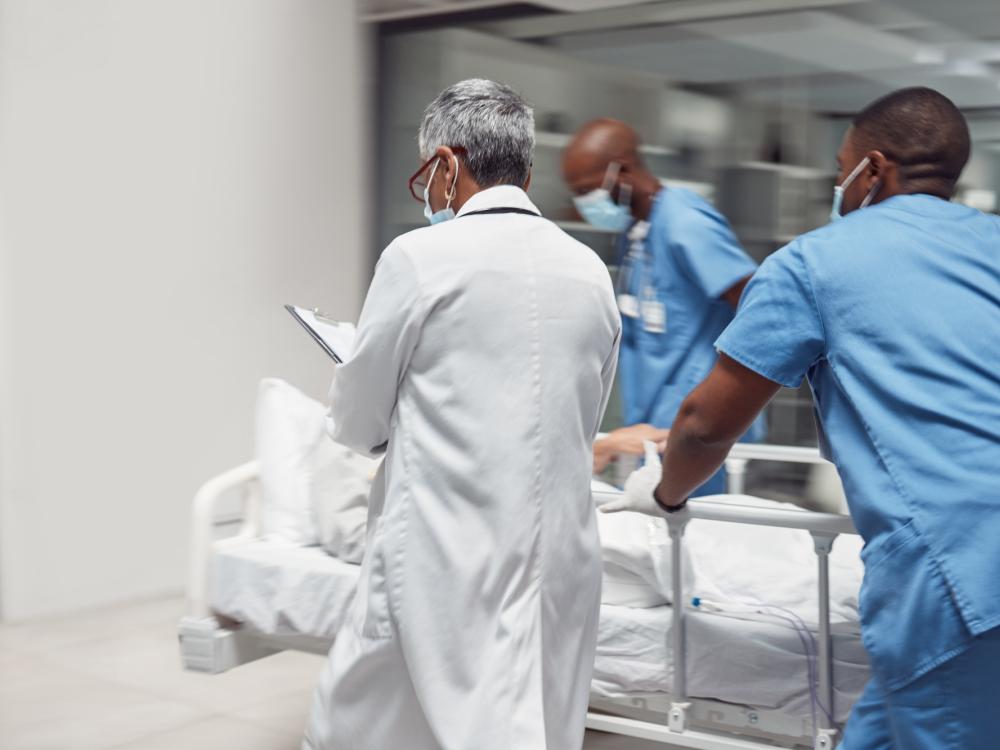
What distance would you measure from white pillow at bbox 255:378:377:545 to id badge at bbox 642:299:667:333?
0.71m

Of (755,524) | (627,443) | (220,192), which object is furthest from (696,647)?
(220,192)

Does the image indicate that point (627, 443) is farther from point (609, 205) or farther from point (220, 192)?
point (220, 192)

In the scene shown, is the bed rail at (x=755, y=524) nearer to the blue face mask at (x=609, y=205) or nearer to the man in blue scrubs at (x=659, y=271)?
the man in blue scrubs at (x=659, y=271)

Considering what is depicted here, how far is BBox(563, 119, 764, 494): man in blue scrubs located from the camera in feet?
8.50

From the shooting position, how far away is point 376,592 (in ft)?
5.09

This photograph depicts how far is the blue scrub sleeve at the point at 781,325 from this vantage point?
136cm

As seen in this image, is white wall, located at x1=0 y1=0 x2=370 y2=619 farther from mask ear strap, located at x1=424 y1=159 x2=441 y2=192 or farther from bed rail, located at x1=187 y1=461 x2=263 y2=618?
mask ear strap, located at x1=424 y1=159 x2=441 y2=192

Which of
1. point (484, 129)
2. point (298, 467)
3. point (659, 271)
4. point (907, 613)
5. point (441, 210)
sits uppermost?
point (484, 129)

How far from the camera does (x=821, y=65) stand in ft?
13.5

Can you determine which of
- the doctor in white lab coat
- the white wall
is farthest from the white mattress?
the white wall

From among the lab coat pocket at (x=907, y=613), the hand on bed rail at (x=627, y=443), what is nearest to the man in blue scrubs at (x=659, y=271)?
the hand on bed rail at (x=627, y=443)

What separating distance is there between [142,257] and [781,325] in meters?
3.24

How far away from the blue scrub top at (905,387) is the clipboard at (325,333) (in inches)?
24.3

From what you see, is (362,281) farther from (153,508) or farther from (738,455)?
(738,455)
